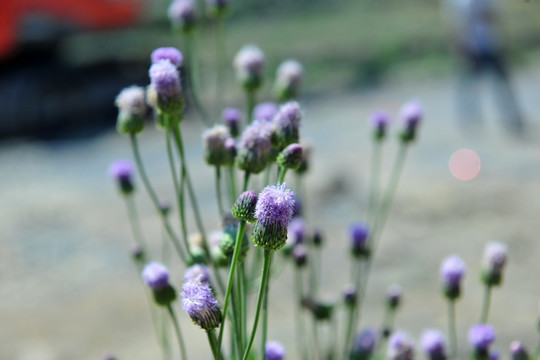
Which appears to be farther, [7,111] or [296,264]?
[7,111]

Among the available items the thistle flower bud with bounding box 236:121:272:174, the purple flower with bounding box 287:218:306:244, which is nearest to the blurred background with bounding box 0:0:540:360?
the purple flower with bounding box 287:218:306:244

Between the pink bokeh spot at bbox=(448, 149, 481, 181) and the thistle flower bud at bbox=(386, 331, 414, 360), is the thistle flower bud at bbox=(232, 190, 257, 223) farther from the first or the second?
the pink bokeh spot at bbox=(448, 149, 481, 181)

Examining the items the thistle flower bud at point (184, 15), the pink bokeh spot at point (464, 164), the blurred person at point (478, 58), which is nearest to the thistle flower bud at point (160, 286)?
the thistle flower bud at point (184, 15)

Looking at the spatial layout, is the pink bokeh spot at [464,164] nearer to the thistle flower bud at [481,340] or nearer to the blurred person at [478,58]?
the blurred person at [478,58]

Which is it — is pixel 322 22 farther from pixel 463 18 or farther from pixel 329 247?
pixel 329 247

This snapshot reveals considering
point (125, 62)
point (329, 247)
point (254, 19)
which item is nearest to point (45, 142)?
point (125, 62)
